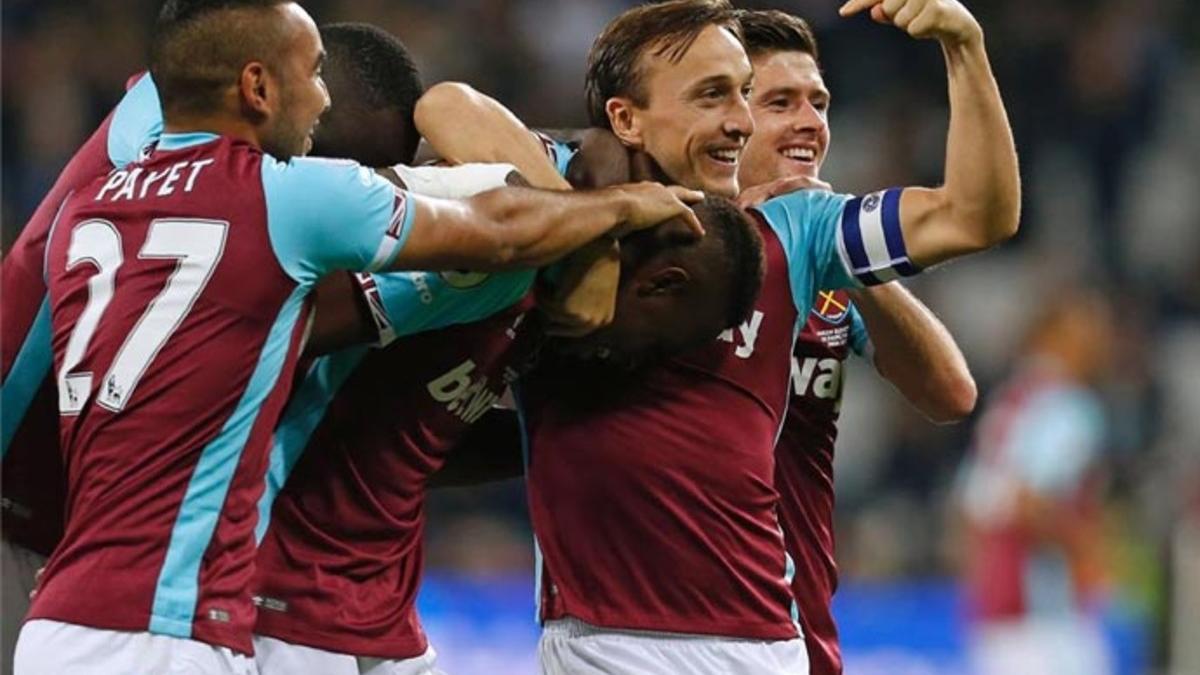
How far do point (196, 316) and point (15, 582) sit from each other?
1453 mm

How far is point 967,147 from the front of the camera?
3918 mm

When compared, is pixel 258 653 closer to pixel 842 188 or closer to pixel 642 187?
pixel 642 187

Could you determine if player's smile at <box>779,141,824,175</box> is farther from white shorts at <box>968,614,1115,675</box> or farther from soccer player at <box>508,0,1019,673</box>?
white shorts at <box>968,614,1115,675</box>

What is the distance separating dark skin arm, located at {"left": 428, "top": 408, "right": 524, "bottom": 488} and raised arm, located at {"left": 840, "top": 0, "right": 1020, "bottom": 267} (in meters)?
1.08

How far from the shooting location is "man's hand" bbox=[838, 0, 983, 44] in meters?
3.89

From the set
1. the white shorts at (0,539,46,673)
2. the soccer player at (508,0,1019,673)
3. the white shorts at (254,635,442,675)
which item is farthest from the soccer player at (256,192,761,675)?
the white shorts at (0,539,46,673)

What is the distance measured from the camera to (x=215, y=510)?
3.62 m

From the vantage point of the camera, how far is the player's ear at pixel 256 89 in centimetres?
371

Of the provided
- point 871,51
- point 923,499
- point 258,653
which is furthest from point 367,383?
point 871,51

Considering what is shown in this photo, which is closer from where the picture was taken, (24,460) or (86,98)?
(24,460)

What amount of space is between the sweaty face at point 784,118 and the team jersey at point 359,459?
28.8 inches

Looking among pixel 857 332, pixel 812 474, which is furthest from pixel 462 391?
pixel 857 332

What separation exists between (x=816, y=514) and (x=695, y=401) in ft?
2.24

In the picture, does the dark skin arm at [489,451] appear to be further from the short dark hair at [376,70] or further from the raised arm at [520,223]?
the raised arm at [520,223]
